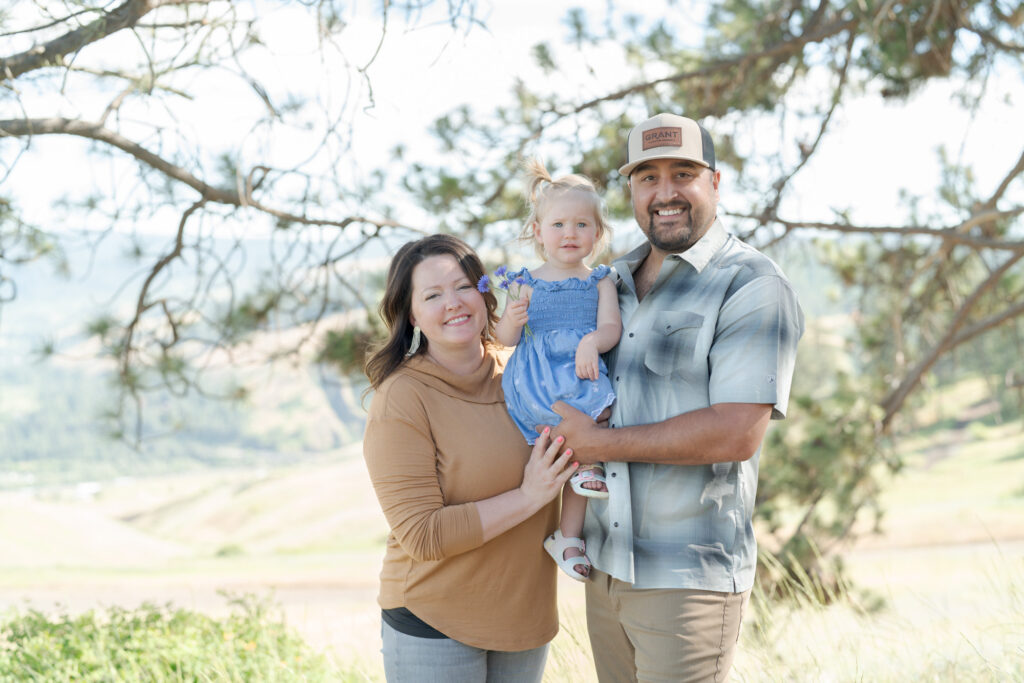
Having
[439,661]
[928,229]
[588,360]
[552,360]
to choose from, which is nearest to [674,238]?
[588,360]

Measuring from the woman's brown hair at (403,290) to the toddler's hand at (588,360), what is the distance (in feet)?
1.08

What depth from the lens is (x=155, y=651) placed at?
14.0 ft

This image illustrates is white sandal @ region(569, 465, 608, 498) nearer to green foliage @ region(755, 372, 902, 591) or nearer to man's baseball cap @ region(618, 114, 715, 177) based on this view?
man's baseball cap @ region(618, 114, 715, 177)

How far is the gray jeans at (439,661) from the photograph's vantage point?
2.35m

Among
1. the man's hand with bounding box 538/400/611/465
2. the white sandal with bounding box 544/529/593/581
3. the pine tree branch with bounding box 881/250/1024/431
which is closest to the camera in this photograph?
the man's hand with bounding box 538/400/611/465

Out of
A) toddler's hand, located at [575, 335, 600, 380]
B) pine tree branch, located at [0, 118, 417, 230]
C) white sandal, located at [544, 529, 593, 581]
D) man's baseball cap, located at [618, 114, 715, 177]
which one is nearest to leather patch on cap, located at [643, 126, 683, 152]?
man's baseball cap, located at [618, 114, 715, 177]

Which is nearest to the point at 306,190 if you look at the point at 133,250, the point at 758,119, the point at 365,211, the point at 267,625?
the point at 365,211

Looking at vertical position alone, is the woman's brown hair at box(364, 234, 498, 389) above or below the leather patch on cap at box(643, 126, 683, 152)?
below

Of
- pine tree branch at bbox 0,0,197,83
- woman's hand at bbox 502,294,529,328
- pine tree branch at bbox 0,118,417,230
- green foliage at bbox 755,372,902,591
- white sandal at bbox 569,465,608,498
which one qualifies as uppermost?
pine tree branch at bbox 0,0,197,83

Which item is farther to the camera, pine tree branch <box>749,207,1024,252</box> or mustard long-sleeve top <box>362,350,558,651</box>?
pine tree branch <box>749,207,1024,252</box>

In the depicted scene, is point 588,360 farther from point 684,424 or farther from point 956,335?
point 956,335

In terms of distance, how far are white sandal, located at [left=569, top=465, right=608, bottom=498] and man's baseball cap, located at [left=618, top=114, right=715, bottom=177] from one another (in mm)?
794

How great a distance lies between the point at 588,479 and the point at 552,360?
396 millimetres

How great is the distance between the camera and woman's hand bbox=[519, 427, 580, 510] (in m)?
2.32
